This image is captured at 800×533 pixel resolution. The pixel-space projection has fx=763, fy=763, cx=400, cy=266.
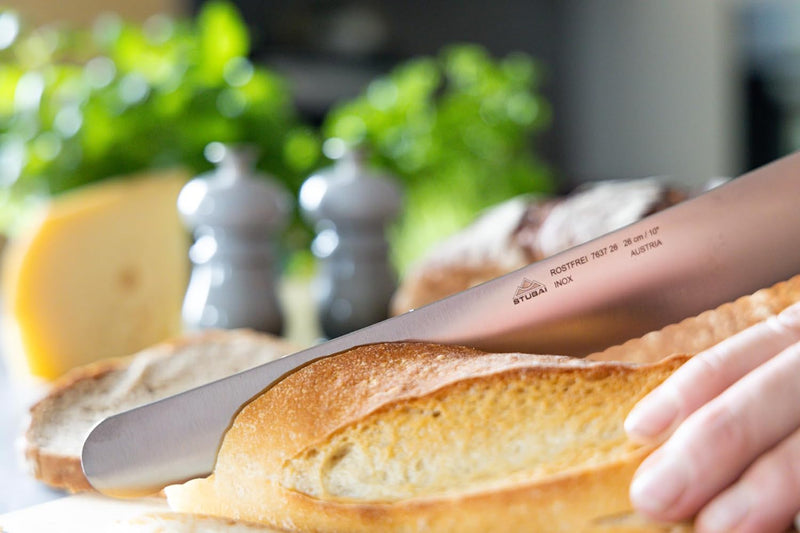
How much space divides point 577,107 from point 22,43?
13.4 ft

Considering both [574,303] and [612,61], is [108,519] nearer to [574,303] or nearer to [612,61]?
[574,303]

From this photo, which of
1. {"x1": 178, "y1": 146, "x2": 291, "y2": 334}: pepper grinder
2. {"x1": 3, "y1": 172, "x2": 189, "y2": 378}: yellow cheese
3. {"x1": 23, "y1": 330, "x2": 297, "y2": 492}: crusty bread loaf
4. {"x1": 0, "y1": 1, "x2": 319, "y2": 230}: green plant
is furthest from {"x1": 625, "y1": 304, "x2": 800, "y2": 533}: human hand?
{"x1": 0, "y1": 1, "x2": 319, "y2": 230}: green plant

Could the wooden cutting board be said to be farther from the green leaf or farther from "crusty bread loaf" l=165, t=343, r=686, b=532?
the green leaf

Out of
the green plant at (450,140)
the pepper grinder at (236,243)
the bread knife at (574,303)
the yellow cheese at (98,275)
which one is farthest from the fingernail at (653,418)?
the green plant at (450,140)

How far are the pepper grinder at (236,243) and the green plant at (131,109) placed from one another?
0.95 ft

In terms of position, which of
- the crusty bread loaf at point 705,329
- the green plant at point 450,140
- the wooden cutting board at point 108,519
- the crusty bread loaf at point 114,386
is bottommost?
the wooden cutting board at point 108,519

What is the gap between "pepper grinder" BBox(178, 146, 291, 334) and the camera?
115 centimetres

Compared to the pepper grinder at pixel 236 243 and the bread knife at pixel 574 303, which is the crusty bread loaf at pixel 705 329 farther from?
the pepper grinder at pixel 236 243

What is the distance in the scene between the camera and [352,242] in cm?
127

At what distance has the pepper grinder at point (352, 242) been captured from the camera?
4.06 ft

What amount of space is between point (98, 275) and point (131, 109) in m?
0.33

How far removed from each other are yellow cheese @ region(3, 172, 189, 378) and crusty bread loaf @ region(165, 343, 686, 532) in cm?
74

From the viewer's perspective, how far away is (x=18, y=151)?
53.9 inches

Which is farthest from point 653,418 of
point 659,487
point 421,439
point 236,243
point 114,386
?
point 236,243
